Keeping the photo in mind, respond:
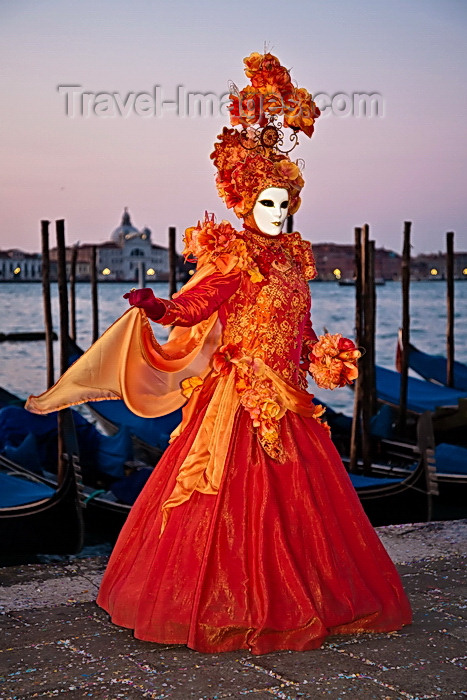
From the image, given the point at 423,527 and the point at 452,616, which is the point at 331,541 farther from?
the point at 423,527

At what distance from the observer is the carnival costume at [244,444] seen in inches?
97.6

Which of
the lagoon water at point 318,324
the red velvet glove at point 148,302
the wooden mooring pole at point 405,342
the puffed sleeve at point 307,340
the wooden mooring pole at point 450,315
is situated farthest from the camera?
the lagoon water at point 318,324

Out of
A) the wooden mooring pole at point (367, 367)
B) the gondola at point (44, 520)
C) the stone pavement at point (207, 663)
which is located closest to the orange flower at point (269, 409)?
the stone pavement at point (207, 663)

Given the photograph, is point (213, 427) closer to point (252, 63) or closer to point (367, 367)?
point (252, 63)

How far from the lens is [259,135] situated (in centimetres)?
281

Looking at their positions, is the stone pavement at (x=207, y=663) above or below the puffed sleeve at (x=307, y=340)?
below

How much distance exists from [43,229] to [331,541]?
7.35 m

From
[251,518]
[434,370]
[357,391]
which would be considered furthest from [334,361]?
[434,370]

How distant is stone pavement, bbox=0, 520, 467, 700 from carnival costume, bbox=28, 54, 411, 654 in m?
0.06

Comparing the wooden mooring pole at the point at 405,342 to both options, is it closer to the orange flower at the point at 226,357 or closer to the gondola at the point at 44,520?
the gondola at the point at 44,520

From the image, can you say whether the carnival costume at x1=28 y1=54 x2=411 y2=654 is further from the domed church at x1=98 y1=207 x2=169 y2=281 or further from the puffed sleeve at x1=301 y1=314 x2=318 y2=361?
the domed church at x1=98 y1=207 x2=169 y2=281

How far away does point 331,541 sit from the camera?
2596 mm

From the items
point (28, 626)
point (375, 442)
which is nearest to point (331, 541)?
point (28, 626)

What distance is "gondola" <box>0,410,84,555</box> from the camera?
5.34 meters
